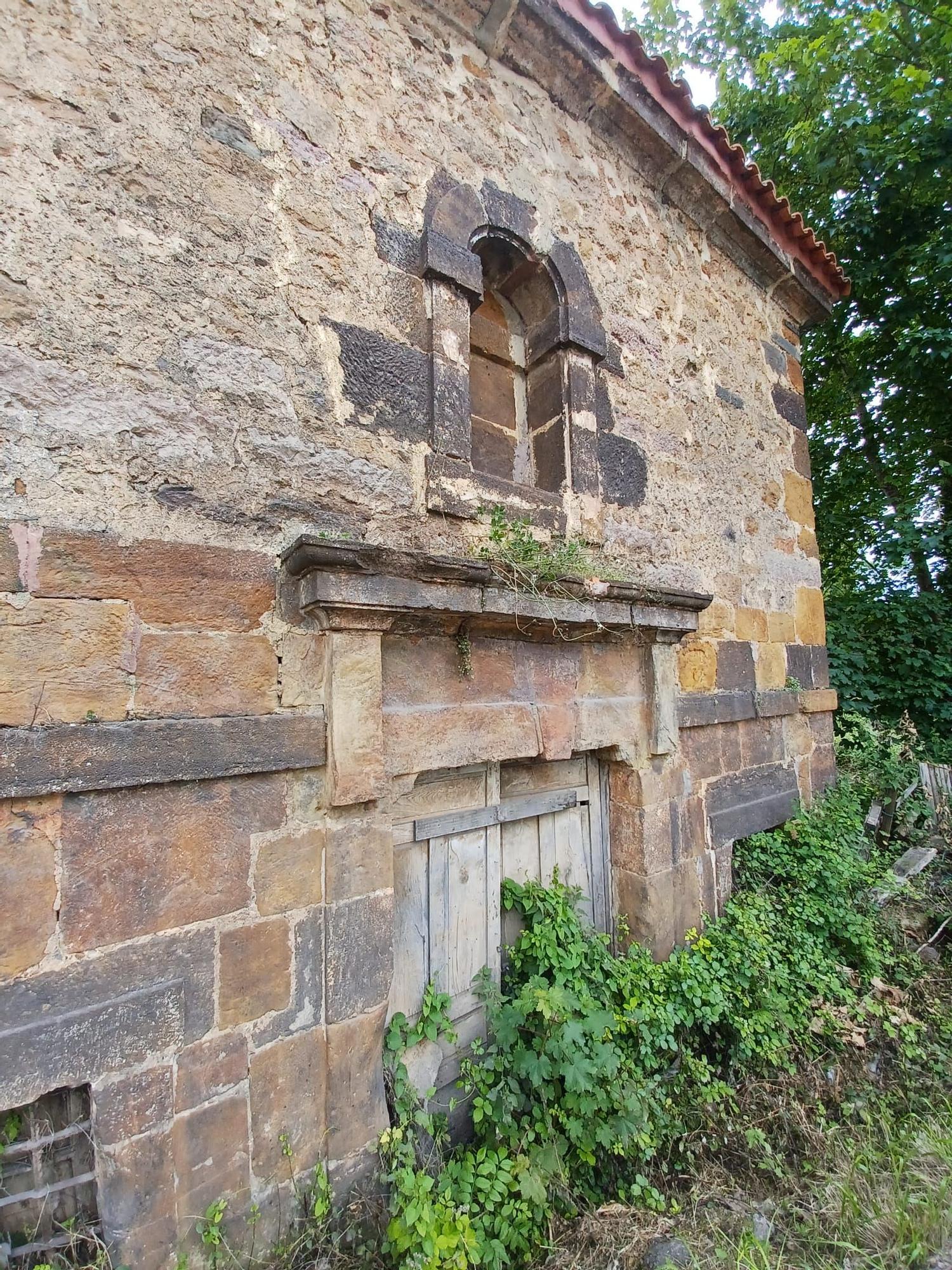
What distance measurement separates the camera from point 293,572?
192 cm

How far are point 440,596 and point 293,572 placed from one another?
0.52 meters

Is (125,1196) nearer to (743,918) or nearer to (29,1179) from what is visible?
(29,1179)

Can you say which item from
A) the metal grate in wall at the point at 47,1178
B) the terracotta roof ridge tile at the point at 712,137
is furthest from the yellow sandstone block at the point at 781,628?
the metal grate in wall at the point at 47,1178

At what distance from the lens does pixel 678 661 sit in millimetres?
3350

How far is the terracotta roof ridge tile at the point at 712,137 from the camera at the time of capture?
305 centimetres

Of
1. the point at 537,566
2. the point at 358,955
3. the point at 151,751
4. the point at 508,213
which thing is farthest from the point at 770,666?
the point at 151,751

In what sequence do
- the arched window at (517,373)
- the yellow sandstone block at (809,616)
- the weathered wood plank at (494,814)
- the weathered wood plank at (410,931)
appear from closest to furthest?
the weathered wood plank at (410,931)
the weathered wood plank at (494,814)
the arched window at (517,373)
the yellow sandstone block at (809,616)

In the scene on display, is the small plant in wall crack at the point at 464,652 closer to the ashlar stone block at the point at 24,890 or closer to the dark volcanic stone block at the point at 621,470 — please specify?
the dark volcanic stone block at the point at 621,470

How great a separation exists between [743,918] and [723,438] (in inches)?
120

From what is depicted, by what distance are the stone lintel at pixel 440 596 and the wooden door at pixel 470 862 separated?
74 cm

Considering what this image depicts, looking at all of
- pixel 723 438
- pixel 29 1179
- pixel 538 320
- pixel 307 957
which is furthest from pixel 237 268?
pixel 723 438

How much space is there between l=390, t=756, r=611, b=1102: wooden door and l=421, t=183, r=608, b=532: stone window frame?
1255mm

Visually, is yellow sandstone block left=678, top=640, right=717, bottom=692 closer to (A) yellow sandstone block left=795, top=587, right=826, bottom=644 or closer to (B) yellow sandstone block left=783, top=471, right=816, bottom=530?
(A) yellow sandstone block left=795, top=587, right=826, bottom=644

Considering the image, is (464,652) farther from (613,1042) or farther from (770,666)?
(770,666)
